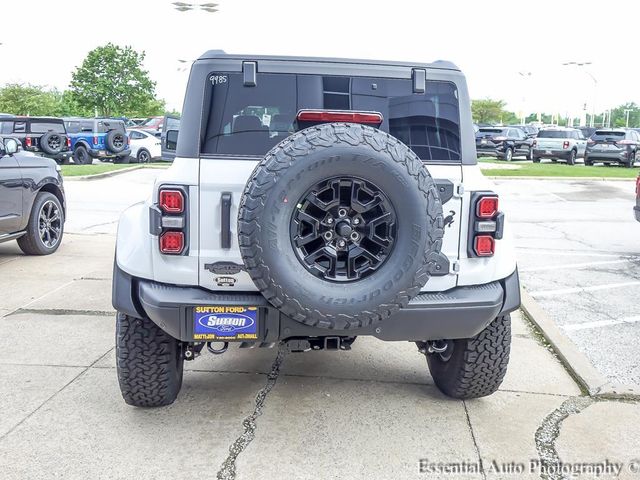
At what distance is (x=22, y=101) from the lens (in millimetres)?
48688

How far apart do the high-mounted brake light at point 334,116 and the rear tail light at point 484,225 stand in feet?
2.27

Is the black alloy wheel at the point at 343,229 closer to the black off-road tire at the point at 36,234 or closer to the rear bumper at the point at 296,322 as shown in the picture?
the rear bumper at the point at 296,322

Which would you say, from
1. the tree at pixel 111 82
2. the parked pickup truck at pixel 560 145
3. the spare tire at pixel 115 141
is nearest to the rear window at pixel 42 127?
the spare tire at pixel 115 141

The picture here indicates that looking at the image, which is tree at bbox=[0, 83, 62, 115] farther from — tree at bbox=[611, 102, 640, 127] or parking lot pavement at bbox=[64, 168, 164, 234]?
tree at bbox=[611, 102, 640, 127]

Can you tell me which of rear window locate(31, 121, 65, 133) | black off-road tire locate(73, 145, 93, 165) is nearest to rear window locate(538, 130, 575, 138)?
black off-road tire locate(73, 145, 93, 165)

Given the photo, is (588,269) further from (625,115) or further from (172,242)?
(625,115)

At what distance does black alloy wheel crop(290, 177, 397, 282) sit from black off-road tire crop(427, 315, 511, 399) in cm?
103

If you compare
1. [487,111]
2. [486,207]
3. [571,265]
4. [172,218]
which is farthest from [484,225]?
[487,111]

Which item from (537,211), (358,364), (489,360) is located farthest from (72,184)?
(489,360)

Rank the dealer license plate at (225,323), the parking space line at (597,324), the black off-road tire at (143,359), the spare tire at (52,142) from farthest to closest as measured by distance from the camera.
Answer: the spare tire at (52,142) → the parking space line at (597,324) → the black off-road tire at (143,359) → the dealer license plate at (225,323)

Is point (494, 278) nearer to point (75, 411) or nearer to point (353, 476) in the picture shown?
point (353, 476)

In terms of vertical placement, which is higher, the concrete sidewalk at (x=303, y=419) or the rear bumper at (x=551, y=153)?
the rear bumper at (x=551, y=153)

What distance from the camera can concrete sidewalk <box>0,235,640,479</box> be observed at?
326 centimetres

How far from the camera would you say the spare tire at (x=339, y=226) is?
297 centimetres
